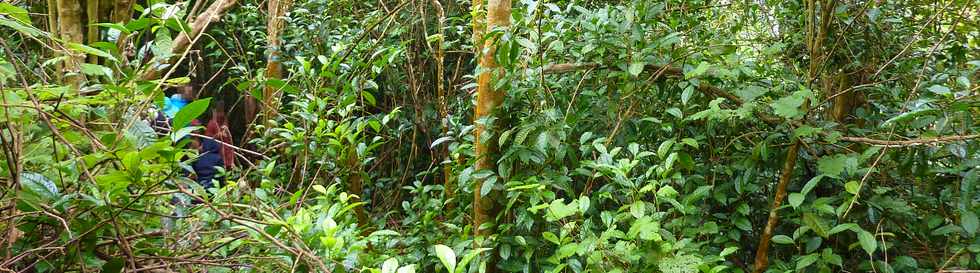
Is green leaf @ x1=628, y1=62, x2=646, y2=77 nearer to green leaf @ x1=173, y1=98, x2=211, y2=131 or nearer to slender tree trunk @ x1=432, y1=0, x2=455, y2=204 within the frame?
slender tree trunk @ x1=432, y1=0, x2=455, y2=204

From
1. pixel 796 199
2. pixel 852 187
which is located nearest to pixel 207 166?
pixel 796 199

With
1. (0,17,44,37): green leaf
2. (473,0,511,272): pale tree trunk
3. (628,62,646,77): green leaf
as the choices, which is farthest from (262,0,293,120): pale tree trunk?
(0,17,44,37): green leaf

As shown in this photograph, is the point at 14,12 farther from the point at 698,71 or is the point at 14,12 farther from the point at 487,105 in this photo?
the point at 698,71

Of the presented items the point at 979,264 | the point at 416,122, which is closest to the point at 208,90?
the point at 416,122

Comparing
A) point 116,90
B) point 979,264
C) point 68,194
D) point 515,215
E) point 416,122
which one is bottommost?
point 416,122

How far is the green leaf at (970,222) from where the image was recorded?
2.16 meters

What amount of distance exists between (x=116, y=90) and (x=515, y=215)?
1.32m

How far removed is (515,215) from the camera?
2609 millimetres

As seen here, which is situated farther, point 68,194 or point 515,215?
point 515,215

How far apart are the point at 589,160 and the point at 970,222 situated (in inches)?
43.4

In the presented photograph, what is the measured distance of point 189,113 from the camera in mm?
1631

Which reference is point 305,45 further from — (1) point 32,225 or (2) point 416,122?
(1) point 32,225

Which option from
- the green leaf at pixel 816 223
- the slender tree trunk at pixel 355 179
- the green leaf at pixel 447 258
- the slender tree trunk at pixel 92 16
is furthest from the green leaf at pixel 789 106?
the slender tree trunk at pixel 92 16

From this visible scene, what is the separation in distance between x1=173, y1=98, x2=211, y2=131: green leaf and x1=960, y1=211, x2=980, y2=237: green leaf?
207cm
